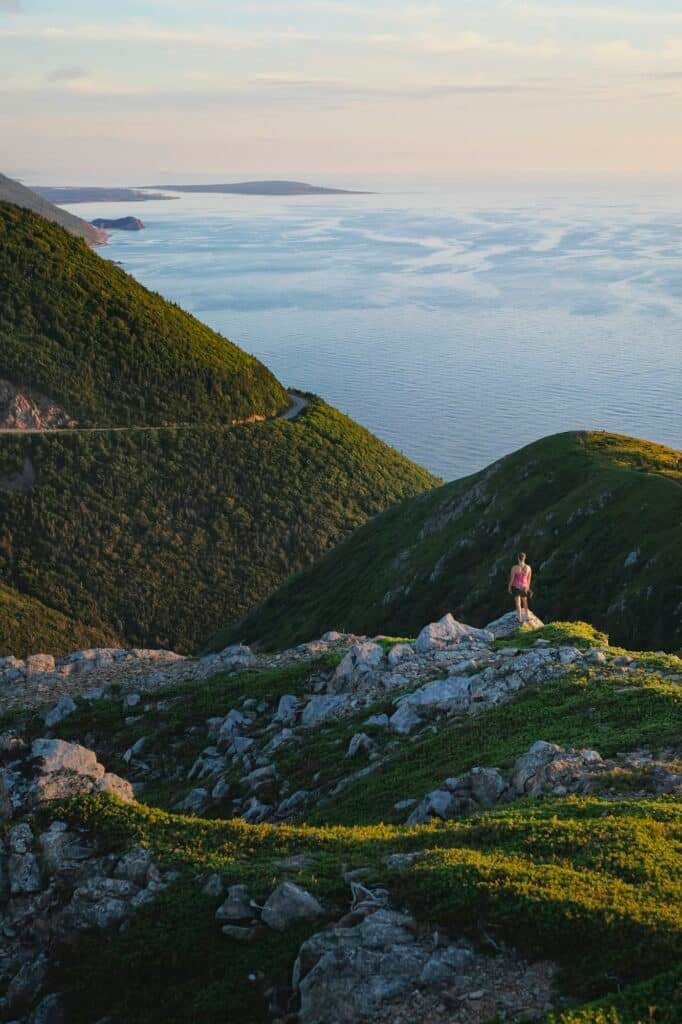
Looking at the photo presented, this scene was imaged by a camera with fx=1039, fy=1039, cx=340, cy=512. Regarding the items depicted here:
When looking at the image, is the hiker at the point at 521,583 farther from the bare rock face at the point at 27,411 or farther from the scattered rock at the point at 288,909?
the bare rock face at the point at 27,411

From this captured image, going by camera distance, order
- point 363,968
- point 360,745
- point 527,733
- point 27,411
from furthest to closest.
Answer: point 27,411 → point 360,745 → point 527,733 → point 363,968

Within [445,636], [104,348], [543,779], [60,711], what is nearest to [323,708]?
[445,636]

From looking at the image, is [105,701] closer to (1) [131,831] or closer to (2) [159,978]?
(1) [131,831]

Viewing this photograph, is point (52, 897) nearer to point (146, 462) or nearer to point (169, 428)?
point (146, 462)

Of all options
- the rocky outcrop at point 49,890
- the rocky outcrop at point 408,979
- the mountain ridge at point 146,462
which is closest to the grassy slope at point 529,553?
the mountain ridge at point 146,462

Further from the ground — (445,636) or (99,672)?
(445,636)
